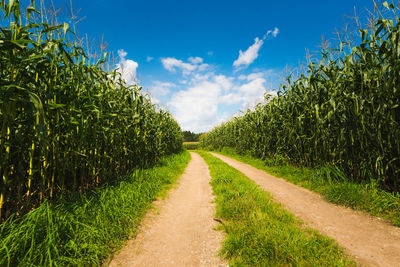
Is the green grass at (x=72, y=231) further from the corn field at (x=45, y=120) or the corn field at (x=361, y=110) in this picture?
the corn field at (x=361, y=110)

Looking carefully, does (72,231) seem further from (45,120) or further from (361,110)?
(361,110)

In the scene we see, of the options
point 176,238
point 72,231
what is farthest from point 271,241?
point 72,231

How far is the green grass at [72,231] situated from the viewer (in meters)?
1.71

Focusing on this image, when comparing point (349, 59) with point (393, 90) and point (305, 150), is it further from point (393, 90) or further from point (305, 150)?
point (305, 150)

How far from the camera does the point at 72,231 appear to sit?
2.12 metres

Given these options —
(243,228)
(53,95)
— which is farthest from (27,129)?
(243,228)

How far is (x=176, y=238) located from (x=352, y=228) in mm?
2957

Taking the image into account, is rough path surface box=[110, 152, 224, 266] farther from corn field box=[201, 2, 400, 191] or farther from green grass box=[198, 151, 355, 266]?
corn field box=[201, 2, 400, 191]

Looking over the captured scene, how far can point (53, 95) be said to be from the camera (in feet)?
8.18

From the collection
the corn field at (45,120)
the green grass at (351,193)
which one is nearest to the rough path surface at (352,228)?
the green grass at (351,193)

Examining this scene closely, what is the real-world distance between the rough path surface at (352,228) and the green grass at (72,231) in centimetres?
326

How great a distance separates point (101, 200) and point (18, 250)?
4.28 ft

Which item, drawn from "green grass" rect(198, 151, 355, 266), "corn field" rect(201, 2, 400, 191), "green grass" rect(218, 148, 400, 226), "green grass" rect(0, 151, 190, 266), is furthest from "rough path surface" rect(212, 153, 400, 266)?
"green grass" rect(0, 151, 190, 266)

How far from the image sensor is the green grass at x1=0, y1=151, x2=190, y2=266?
171 cm
